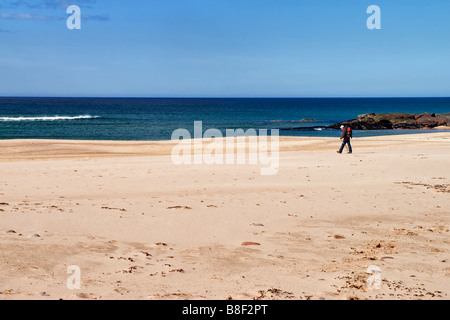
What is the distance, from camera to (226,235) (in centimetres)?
741

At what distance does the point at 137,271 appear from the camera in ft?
18.5

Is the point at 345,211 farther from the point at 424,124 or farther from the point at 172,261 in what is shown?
the point at 424,124

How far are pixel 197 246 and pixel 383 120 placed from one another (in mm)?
51207

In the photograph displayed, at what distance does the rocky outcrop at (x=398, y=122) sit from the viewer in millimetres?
51812

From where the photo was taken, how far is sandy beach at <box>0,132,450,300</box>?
5188 millimetres

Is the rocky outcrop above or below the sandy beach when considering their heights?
above

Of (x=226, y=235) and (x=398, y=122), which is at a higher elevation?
(x=398, y=122)

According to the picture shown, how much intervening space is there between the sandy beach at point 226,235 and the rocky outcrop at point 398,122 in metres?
39.4

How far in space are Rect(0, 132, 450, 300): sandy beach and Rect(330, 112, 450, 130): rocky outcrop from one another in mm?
39447

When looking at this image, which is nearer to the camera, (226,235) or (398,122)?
(226,235)

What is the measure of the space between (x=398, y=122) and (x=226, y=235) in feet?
168

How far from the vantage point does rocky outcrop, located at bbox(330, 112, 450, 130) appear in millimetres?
51812

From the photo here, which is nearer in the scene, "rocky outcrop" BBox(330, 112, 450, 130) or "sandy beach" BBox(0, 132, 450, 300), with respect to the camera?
"sandy beach" BBox(0, 132, 450, 300)
